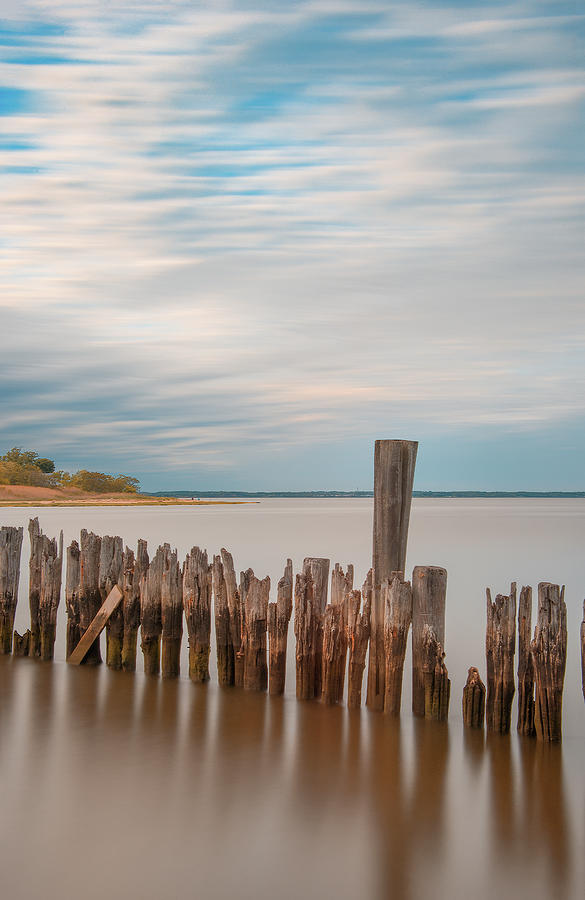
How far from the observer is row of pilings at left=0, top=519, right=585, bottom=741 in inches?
225

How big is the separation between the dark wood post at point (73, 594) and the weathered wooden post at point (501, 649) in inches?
173

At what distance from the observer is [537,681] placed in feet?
18.3

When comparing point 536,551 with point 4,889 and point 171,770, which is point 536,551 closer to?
point 171,770

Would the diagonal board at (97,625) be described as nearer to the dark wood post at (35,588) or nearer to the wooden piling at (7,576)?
the dark wood post at (35,588)

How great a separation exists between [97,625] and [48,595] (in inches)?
31.8

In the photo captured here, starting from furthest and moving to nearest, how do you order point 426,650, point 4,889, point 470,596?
point 470,596 → point 426,650 → point 4,889

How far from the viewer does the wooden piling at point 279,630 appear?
264 inches

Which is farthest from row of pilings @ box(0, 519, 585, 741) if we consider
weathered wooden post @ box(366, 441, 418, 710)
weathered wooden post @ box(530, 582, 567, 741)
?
weathered wooden post @ box(366, 441, 418, 710)

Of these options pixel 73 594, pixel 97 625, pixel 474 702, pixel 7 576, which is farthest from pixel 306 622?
pixel 7 576

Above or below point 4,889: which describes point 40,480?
above

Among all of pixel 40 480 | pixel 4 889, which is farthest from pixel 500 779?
pixel 40 480

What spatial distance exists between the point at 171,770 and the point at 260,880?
161 centimetres

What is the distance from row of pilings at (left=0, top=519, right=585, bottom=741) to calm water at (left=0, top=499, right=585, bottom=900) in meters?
0.21

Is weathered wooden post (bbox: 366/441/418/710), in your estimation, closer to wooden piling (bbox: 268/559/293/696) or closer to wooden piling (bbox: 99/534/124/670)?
wooden piling (bbox: 268/559/293/696)
